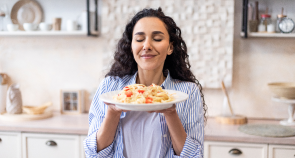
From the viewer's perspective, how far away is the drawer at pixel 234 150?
6.06ft

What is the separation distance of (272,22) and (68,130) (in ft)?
5.83

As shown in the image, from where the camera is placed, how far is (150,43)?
1.15m

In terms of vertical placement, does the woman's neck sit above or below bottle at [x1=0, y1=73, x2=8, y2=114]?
above

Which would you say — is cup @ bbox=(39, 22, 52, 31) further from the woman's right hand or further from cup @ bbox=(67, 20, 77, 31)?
the woman's right hand

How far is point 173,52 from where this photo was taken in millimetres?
1326

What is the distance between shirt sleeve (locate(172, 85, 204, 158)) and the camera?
1.11 metres

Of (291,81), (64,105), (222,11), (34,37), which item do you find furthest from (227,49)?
(34,37)

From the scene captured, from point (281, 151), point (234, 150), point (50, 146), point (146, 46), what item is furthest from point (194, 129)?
point (50, 146)

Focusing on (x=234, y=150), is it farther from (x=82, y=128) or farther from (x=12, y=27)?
(x=12, y=27)

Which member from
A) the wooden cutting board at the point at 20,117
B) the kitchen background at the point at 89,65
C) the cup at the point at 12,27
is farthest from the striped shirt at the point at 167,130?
the cup at the point at 12,27

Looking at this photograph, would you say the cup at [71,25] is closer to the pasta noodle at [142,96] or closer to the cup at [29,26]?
the cup at [29,26]

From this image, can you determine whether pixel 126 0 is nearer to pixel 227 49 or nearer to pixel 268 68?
pixel 227 49

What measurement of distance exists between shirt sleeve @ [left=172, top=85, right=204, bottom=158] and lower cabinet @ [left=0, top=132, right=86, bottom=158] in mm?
1079

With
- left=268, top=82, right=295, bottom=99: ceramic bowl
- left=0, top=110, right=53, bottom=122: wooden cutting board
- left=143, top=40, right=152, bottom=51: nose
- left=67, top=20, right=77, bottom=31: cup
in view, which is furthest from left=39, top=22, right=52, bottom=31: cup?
left=268, top=82, right=295, bottom=99: ceramic bowl
